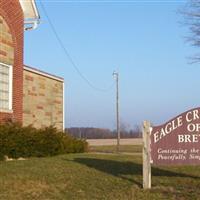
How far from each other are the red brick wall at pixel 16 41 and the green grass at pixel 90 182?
604 centimetres

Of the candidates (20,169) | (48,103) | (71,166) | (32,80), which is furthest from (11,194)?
(48,103)

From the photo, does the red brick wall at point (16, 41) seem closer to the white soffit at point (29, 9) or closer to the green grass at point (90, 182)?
the white soffit at point (29, 9)

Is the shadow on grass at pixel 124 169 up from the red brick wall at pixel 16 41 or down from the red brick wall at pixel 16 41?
down

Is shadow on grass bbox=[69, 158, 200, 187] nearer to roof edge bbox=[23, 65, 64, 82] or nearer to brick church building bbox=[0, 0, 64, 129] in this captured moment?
brick church building bbox=[0, 0, 64, 129]

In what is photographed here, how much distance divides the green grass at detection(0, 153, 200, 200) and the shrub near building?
2843 millimetres

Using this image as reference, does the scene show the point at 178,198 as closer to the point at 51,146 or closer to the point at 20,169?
the point at 20,169

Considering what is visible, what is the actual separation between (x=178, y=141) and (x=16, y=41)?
11423 millimetres

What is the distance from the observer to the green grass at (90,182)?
426 inches

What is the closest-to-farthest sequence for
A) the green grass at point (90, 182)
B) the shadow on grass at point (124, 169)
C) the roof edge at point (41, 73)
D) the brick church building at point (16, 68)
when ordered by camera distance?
1. the green grass at point (90, 182)
2. the shadow on grass at point (124, 169)
3. the brick church building at point (16, 68)
4. the roof edge at point (41, 73)

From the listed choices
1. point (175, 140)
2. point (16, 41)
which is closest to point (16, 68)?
point (16, 41)

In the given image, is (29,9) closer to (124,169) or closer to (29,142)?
(29,142)

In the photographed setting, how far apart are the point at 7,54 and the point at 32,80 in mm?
5518

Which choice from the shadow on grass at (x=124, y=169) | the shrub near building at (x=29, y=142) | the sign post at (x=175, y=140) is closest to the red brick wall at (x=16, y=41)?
the shrub near building at (x=29, y=142)

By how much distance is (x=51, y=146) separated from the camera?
19922mm
